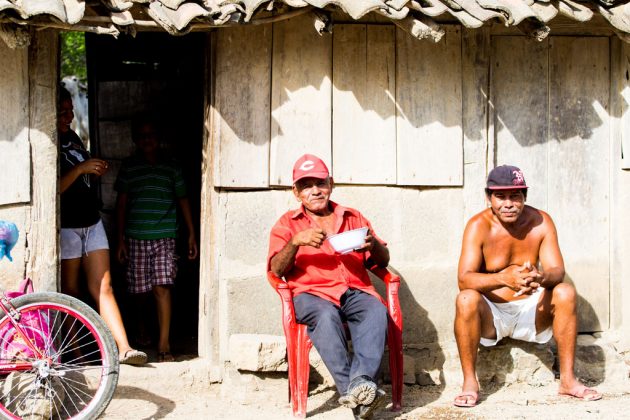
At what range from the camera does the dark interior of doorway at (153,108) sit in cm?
817

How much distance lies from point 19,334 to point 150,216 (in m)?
1.98

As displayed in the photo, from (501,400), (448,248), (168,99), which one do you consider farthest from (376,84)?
(168,99)

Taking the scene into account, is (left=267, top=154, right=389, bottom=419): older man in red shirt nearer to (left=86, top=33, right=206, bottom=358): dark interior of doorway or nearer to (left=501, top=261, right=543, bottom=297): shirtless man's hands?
(left=501, top=261, right=543, bottom=297): shirtless man's hands

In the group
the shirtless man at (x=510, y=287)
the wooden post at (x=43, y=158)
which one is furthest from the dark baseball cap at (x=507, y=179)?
the wooden post at (x=43, y=158)

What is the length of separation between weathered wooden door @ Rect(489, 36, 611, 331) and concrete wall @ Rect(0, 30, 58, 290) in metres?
2.83

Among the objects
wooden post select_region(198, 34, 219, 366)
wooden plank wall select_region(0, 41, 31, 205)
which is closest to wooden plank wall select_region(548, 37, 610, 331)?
wooden post select_region(198, 34, 219, 366)

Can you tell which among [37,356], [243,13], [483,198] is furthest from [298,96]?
[37,356]

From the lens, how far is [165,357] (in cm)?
693

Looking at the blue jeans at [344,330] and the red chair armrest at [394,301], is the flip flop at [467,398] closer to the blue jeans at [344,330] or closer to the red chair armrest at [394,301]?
the red chair armrest at [394,301]

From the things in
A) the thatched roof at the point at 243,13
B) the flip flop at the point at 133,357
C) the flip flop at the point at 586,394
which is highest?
the thatched roof at the point at 243,13

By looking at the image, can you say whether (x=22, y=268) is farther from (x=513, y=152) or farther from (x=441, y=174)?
(x=513, y=152)

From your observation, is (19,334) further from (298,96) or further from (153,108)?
(153,108)

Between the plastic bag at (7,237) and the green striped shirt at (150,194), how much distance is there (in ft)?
5.54

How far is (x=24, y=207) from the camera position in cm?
601
